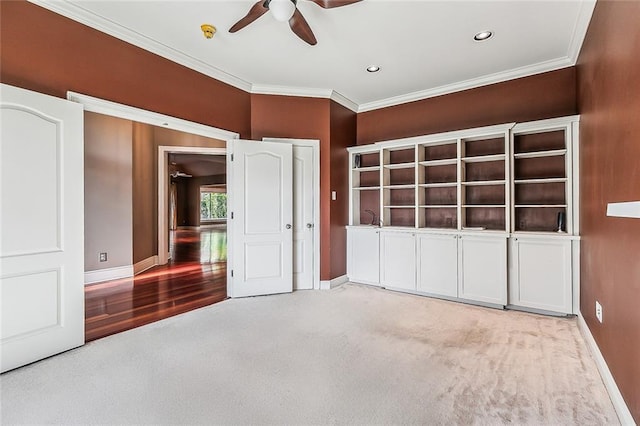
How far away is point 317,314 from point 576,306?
8.65 feet

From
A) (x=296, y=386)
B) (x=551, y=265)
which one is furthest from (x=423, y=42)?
(x=296, y=386)

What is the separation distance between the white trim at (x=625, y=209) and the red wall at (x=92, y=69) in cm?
375

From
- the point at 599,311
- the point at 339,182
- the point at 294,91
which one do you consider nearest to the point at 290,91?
the point at 294,91

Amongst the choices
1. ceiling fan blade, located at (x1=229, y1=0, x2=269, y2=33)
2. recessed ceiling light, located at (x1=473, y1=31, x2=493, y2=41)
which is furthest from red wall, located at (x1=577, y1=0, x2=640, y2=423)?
ceiling fan blade, located at (x1=229, y1=0, x2=269, y2=33)

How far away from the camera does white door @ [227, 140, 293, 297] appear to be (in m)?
4.08

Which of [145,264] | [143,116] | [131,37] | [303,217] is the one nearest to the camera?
[131,37]

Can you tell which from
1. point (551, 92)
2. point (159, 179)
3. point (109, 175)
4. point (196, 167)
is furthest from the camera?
point (196, 167)

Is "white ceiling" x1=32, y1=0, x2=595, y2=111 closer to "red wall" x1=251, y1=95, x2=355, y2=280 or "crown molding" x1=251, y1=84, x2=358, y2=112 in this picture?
"crown molding" x1=251, y1=84, x2=358, y2=112

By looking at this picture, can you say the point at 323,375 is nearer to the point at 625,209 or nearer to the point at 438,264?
the point at 625,209

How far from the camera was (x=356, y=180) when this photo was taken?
5.11 meters

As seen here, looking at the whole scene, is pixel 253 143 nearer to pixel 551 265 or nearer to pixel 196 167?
pixel 551 265

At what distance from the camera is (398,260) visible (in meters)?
4.41

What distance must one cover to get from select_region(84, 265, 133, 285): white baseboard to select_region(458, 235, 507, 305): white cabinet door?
194 inches

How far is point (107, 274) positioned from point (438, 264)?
481 centimetres
